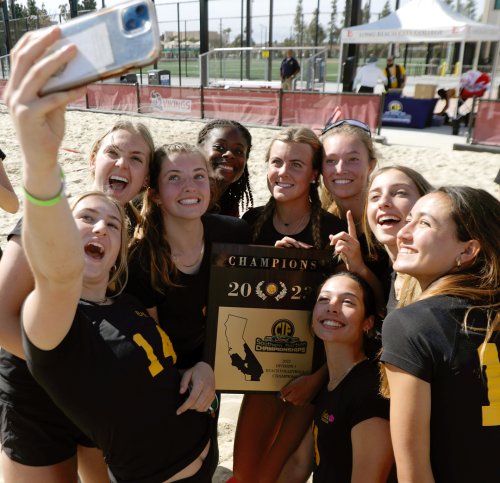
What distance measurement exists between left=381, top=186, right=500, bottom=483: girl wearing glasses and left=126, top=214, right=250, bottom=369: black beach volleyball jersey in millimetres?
899

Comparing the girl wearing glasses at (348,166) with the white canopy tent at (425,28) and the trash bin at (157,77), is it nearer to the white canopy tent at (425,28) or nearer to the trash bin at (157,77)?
the white canopy tent at (425,28)

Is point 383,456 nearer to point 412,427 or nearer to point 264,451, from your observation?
point 412,427

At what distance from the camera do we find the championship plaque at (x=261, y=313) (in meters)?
1.98

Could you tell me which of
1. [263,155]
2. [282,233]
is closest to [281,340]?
[282,233]

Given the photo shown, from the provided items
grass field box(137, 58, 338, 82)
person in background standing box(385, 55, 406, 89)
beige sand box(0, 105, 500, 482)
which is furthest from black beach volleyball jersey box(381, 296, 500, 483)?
grass field box(137, 58, 338, 82)

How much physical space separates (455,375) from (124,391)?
0.97 m

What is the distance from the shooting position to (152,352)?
1551 mm

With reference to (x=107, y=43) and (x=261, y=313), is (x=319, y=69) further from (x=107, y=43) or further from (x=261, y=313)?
(x=107, y=43)

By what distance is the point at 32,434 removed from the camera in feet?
5.49

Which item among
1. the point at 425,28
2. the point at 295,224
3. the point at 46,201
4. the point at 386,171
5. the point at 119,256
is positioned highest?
the point at 425,28

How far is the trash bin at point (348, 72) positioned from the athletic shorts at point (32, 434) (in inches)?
662

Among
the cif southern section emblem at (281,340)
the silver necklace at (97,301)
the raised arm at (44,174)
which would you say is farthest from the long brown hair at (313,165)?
the raised arm at (44,174)

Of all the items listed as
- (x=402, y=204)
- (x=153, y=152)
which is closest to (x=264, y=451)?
(x=402, y=204)

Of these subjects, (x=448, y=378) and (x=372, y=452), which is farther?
(x=372, y=452)
